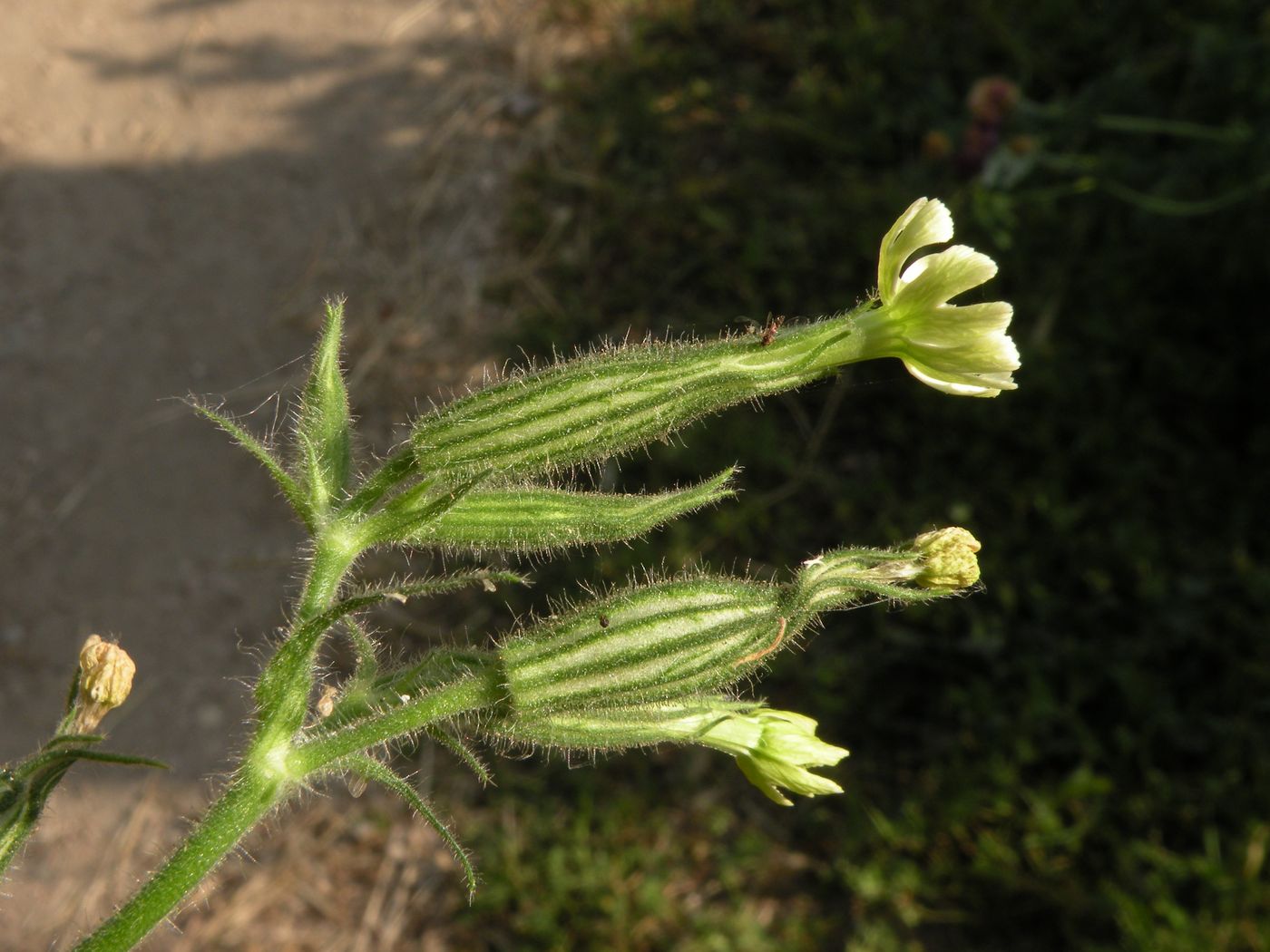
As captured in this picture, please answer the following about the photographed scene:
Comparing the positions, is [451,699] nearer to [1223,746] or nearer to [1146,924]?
[1146,924]

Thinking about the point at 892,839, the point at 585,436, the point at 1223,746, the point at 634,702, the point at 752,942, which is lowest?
the point at 752,942

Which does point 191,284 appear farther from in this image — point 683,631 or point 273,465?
point 683,631

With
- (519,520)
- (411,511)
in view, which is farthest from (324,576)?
(519,520)

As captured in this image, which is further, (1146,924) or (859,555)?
(1146,924)

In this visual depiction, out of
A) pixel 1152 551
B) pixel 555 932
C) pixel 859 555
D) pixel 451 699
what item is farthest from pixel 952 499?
pixel 451 699

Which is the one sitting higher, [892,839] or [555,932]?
[892,839]

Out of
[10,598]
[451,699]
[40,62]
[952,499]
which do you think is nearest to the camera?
[451,699]

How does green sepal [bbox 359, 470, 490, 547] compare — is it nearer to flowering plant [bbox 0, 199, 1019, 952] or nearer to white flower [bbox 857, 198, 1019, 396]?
flowering plant [bbox 0, 199, 1019, 952]
